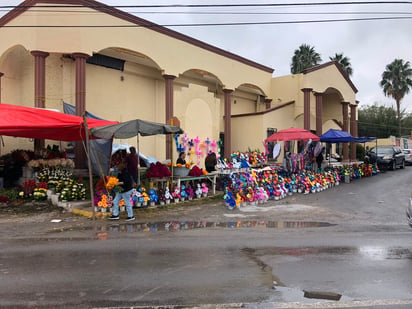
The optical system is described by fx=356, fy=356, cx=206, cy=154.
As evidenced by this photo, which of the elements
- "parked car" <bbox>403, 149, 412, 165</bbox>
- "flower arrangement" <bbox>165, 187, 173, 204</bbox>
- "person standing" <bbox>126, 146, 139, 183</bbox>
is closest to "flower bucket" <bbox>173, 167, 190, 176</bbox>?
"flower arrangement" <bbox>165, 187, 173, 204</bbox>

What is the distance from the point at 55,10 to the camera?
13109mm

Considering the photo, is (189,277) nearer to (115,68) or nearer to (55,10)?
(55,10)

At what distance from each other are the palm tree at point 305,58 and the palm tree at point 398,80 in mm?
9974

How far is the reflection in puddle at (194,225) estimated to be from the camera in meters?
8.41

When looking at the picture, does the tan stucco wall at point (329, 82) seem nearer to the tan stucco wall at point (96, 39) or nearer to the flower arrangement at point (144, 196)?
the tan stucco wall at point (96, 39)

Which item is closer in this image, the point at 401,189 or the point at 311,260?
the point at 311,260

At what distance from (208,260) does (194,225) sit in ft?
10.3

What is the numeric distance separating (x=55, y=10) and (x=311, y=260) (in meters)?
12.5

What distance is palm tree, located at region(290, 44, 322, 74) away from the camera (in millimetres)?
49787

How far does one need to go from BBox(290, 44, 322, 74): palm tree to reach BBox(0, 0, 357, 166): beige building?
94.8ft

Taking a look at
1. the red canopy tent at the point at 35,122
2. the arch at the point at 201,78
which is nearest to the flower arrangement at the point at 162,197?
the red canopy tent at the point at 35,122

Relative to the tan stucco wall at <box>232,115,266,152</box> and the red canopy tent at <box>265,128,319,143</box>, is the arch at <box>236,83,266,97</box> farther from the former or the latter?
the red canopy tent at <box>265,128,319,143</box>

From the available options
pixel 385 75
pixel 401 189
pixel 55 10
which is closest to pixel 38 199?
pixel 55 10

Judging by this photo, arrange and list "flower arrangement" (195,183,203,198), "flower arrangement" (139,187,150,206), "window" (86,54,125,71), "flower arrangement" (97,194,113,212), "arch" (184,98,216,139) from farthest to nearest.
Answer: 1. "arch" (184,98,216,139)
2. "window" (86,54,125,71)
3. "flower arrangement" (195,183,203,198)
4. "flower arrangement" (139,187,150,206)
5. "flower arrangement" (97,194,113,212)
